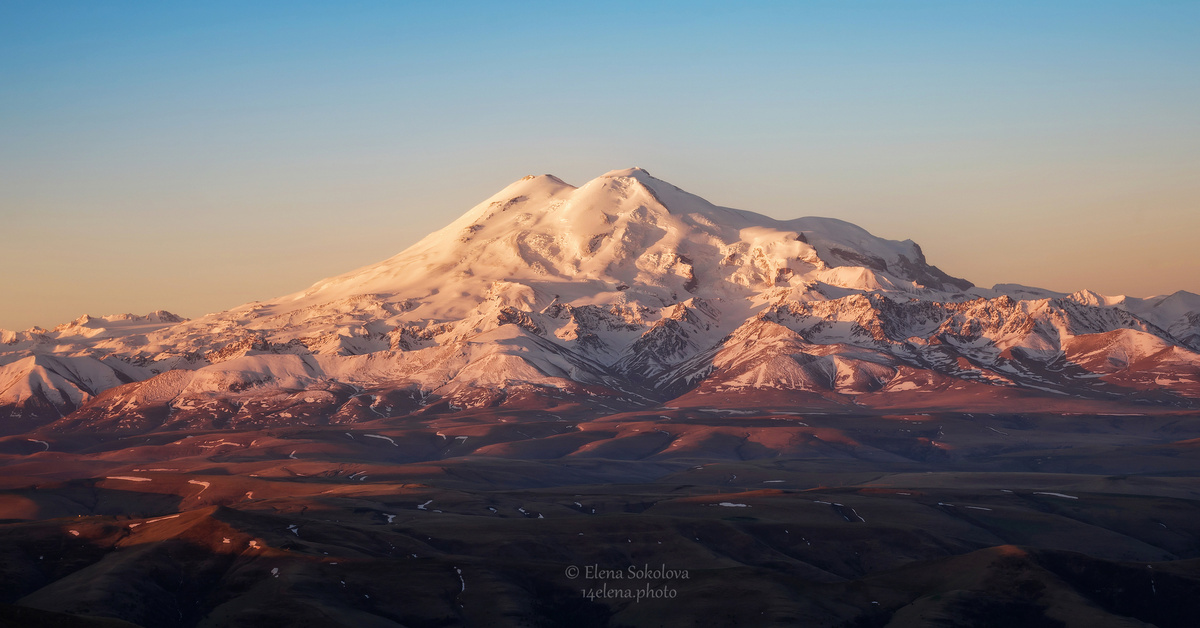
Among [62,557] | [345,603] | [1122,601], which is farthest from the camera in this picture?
[62,557]

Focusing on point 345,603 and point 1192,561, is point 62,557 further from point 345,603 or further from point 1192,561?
point 1192,561

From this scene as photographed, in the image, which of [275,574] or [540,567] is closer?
[275,574]

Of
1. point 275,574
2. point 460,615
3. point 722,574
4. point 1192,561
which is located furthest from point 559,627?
point 1192,561

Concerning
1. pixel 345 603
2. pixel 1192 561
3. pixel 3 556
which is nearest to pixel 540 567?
pixel 345 603

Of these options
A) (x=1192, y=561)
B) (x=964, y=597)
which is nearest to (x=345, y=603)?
(x=964, y=597)

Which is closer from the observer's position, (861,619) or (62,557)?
(861,619)

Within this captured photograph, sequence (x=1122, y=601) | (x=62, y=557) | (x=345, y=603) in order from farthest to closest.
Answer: (x=62, y=557)
(x=1122, y=601)
(x=345, y=603)

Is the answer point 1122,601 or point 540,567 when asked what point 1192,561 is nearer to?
point 1122,601
